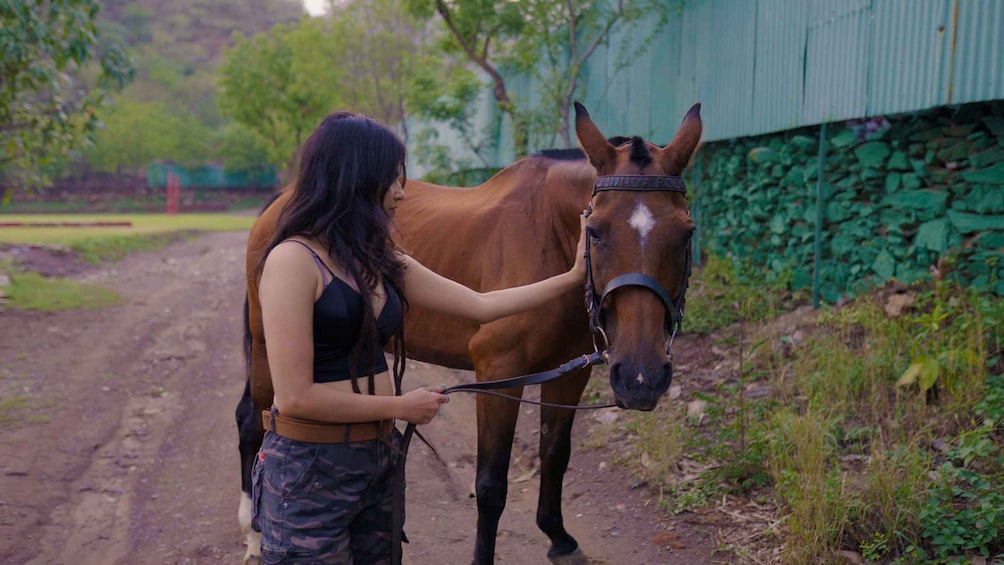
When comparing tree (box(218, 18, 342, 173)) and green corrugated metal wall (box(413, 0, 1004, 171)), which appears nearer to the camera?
green corrugated metal wall (box(413, 0, 1004, 171))

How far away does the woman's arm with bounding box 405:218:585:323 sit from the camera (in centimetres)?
258

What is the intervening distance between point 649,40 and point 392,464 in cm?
748

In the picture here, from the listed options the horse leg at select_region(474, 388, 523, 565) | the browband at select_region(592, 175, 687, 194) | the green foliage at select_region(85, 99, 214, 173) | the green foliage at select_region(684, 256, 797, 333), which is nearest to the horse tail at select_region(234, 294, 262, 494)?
the horse leg at select_region(474, 388, 523, 565)

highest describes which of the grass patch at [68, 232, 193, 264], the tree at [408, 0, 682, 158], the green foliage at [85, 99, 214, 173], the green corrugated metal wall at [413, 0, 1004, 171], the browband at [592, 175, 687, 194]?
the green foliage at [85, 99, 214, 173]

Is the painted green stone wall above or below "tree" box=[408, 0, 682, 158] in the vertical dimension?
below

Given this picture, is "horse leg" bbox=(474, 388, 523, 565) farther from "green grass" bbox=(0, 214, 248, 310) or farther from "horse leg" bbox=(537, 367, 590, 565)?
"green grass" bbox=(0, 214, 248, 310)

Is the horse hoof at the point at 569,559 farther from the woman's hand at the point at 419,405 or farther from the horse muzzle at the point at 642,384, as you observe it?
the woman's hand at the point at 419,405

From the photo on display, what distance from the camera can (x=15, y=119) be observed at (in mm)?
10062

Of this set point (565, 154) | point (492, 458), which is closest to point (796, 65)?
point (565, 154)

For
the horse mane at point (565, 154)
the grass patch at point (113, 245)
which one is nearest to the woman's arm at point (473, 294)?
the horse mane at point (565, 154)

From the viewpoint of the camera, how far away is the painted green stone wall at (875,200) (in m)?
5.09

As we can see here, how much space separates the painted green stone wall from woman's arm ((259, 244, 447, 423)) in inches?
183

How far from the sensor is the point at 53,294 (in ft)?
36.8

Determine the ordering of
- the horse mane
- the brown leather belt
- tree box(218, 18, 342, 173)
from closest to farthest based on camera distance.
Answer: the brown leather belt < the horse mane < tree box(218, 18, 342, 173)
